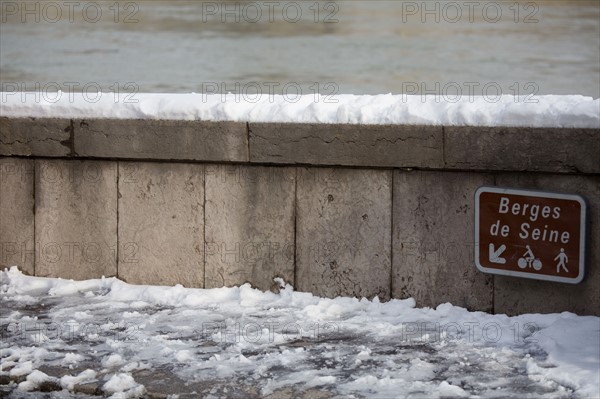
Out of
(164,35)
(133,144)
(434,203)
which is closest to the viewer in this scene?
(434,203)

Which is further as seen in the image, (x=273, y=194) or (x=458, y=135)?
(x=273, y=194)

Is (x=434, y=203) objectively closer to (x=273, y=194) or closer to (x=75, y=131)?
(x=273, y=194)

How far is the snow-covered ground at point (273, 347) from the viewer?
18.4 feet

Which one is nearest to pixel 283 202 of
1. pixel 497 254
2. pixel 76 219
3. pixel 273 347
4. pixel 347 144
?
pixel 347 144

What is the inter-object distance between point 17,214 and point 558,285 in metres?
3.90

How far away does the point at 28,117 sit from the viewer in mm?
7727

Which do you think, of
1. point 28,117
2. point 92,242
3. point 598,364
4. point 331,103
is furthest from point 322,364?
point 28,117

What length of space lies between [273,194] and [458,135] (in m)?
1.35

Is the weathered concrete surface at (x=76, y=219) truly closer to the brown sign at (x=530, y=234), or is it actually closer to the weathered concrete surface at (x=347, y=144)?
the weathered concrete surface at (x=347, y=144)

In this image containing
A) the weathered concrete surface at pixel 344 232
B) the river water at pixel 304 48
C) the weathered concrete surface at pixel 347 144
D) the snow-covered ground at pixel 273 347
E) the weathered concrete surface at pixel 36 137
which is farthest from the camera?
the river water at pixel 304 48

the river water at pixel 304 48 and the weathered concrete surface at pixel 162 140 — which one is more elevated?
the river water at pixel 304 48

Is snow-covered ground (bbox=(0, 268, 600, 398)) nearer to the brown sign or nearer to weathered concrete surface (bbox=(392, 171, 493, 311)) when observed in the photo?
weathered concrete surface (bbox=(392, 171, 493, 311))

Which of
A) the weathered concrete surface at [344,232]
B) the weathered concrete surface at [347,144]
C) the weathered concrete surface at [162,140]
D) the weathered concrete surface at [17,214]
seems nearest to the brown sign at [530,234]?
the weathered concrete surface at [347,144]

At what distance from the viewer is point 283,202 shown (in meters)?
7.31
